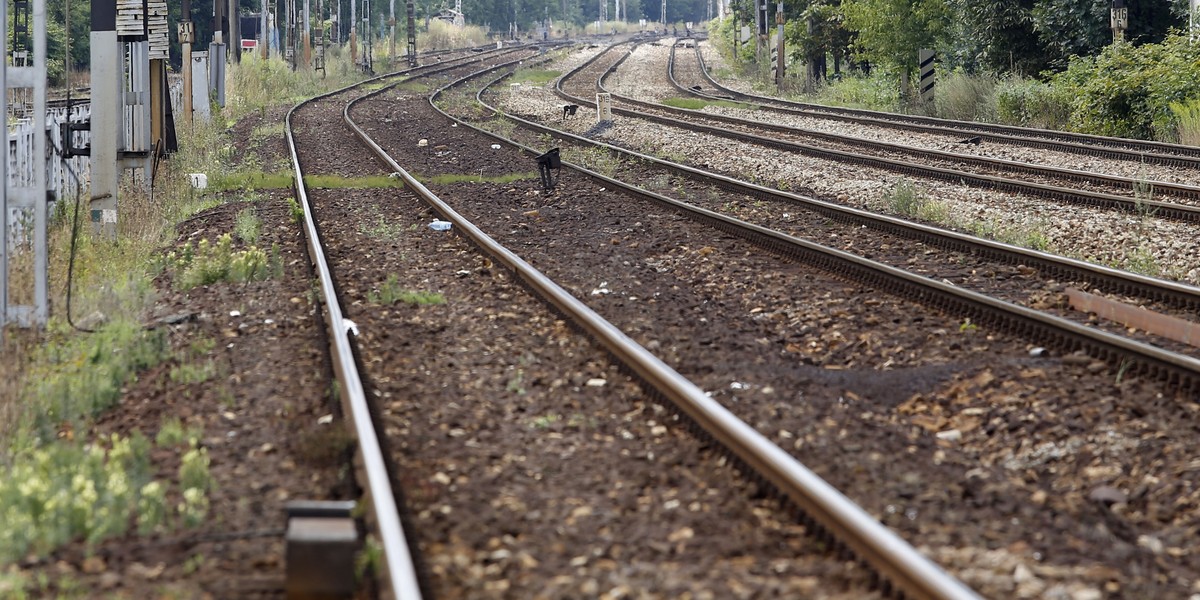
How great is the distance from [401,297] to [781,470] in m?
4.96

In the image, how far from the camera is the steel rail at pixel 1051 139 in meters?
17.1

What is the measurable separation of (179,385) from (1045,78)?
86.1 feet

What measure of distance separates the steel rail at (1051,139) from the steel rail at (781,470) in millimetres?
11043

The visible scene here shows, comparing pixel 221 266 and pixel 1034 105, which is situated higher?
pixel 1034 105

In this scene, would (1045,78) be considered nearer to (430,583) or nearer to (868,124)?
(868,124)

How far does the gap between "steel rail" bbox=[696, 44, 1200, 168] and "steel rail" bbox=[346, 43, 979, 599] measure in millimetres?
11043

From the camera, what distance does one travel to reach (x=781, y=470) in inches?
196

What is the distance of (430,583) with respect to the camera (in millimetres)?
4305

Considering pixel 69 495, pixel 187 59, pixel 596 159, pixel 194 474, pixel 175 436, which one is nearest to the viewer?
pixel 69 495

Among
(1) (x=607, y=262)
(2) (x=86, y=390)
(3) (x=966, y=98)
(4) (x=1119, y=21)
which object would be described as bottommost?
(2) (x=86, y=390)

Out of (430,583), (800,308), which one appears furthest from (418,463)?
(800,308)

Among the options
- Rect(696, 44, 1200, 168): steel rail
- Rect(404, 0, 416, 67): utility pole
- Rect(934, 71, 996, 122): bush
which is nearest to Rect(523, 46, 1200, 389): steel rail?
Rect(696, 44, 1200, 168): steel rail

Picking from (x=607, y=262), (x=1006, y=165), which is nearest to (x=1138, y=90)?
(x=1006, y=165)

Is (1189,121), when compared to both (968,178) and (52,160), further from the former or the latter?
(52,160)
